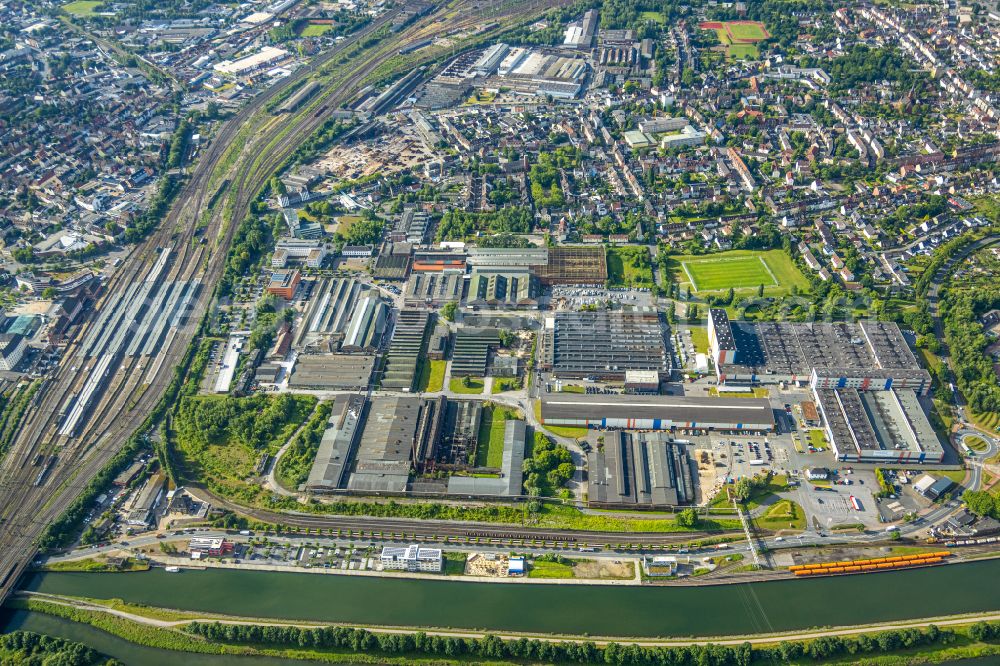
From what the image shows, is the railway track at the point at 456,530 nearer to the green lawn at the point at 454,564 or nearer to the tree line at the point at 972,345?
the green lawn at the point at 454,564

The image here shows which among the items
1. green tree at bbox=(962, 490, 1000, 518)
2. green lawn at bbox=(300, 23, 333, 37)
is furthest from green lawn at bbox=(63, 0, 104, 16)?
green tree at bbox=(962, 490, 1000, 518)

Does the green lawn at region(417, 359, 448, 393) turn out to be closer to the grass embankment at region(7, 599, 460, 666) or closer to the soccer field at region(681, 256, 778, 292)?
the grass embankment at region(7, 599, 460, 666)

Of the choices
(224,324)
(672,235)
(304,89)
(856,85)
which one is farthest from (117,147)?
(856,85)

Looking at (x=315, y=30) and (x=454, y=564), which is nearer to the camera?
(x=454, y=564)

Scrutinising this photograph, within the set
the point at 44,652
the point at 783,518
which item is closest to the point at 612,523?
the point at 783,518

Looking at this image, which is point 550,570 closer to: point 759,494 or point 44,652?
point 759,494

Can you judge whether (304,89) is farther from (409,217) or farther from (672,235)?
(672,235)
